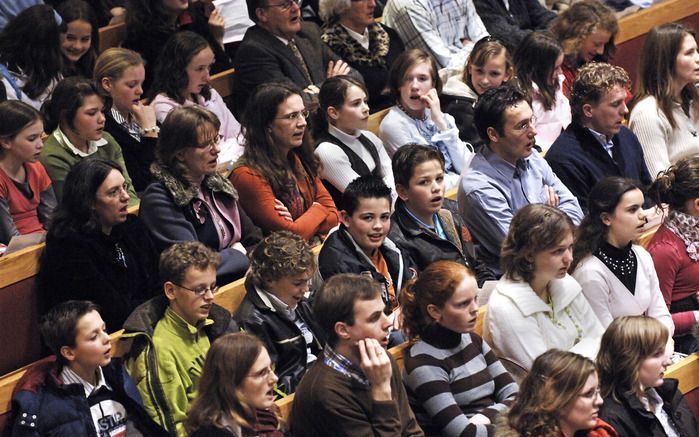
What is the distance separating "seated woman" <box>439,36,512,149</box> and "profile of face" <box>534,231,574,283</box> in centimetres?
140

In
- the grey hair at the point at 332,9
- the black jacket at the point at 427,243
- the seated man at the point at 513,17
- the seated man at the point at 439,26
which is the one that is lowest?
the seated man at the point at 513,17

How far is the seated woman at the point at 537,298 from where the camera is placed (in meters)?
3.74

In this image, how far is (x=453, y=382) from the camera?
3520 mm

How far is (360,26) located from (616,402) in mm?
2336

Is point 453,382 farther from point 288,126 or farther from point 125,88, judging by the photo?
point 125,88

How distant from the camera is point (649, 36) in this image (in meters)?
5.10

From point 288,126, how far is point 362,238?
0.57 meters

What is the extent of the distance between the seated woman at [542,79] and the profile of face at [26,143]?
198cm

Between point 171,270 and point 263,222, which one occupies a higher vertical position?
point 171,270

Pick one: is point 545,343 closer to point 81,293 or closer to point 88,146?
point 81,293

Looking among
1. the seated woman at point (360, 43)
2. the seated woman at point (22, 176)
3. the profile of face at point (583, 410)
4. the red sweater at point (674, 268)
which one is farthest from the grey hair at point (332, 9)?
the profile of face at point (583, 410)

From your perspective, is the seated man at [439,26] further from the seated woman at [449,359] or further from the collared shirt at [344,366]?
the collared shirt at [344,366]

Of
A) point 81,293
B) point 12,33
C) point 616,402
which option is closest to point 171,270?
point 81,293

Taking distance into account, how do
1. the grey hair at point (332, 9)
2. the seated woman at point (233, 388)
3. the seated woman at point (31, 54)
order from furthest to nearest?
the grey hair at point (332, 9) → the seated woman at point (31, 54) → the seated woman at point (233, 388)
